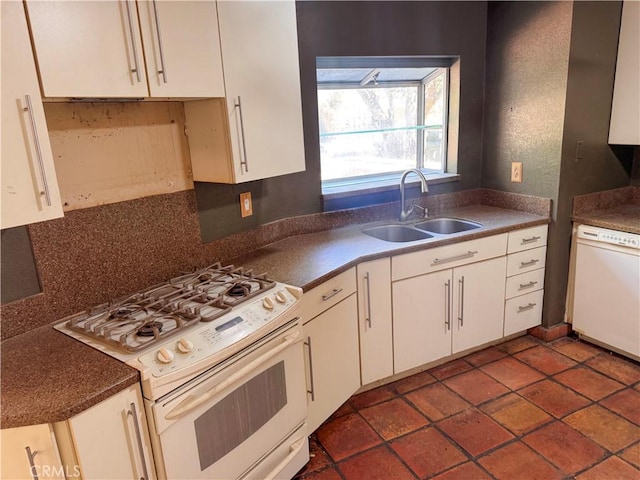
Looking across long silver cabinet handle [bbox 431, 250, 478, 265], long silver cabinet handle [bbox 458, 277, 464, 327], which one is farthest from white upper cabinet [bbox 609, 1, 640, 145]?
long silver cabinet handle [bbox 458, 277, 464, 327]

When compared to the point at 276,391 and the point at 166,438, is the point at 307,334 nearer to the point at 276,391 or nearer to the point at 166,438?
the point at 276,391

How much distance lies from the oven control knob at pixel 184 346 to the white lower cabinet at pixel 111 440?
0.17 metres

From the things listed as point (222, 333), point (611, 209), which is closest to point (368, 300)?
point (222, 333)

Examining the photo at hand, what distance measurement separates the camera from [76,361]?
1.38 metres

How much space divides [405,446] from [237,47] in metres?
1.97

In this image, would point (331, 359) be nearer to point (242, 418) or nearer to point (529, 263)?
point (242, 418)

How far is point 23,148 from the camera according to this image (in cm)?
126

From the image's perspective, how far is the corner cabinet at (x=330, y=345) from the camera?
2.03 meters

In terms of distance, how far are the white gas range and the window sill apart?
102 centimetres

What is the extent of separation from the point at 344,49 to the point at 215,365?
1.97 metres

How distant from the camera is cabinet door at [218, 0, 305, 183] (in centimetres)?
185

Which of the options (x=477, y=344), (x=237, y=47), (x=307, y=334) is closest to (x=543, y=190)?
(x=477, y=344)

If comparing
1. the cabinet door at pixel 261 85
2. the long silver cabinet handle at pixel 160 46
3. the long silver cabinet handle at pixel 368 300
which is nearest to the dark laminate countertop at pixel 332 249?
the long silver cabinet handle at pixel 368 300

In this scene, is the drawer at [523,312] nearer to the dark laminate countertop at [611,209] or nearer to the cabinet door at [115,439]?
the dark laminate countertop at [611,209]
